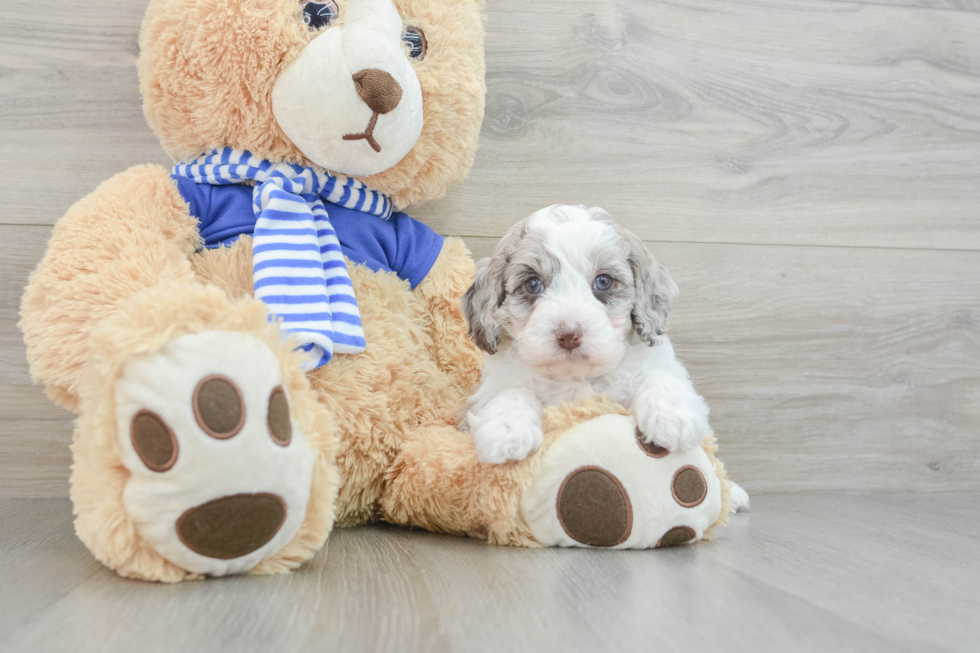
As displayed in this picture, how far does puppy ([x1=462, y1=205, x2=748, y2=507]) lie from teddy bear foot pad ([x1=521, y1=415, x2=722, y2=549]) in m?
0.04

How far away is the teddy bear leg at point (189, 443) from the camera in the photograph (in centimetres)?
94

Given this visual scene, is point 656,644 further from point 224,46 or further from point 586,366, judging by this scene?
point 224,46

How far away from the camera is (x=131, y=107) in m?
1.79

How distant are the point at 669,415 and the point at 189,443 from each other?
77 cm

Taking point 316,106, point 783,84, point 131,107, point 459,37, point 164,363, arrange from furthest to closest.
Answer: point 783,84 → point 131,107 → point 459,37 → point 316,106 → point 164,363

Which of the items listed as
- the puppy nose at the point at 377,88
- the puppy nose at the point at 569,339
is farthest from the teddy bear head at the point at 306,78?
the puppy nose at the point at 569,339

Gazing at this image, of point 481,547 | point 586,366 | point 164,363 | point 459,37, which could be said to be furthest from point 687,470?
point 459,37

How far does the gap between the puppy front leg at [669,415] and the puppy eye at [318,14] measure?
0.94 meters

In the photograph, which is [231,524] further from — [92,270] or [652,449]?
[652,449]

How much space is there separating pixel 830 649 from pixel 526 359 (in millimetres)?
713

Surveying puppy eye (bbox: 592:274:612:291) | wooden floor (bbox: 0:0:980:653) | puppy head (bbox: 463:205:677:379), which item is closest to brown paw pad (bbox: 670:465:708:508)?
wooden floor (bbox: 0:0:980:653)

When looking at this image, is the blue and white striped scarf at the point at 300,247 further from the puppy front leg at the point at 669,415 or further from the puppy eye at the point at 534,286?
the puppy front leg at the point at 669,415

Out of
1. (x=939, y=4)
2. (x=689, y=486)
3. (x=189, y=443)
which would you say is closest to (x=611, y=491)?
(x=689, y=486)

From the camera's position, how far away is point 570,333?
130 cm
